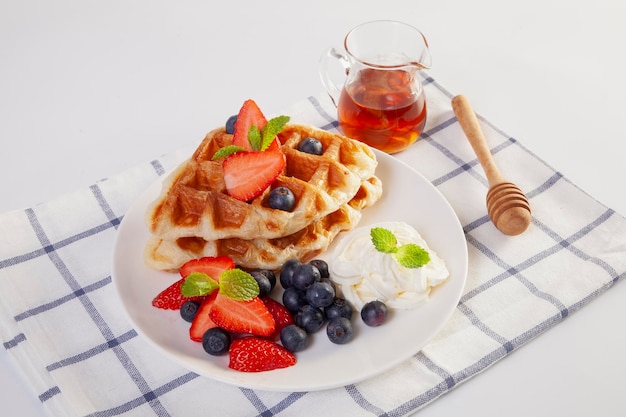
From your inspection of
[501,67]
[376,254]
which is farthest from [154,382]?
[501,67]

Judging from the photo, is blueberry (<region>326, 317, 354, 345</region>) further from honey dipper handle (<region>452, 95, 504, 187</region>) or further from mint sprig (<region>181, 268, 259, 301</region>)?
honey dipper handle (<region>452, 95, 504, 187</region>)

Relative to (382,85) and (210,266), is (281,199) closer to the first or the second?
(210,266)

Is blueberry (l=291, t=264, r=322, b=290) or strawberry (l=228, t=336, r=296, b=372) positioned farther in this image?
blueberry (l=291, t=264, r=322, b=290)

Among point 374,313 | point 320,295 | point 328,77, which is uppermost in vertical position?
point 328,77

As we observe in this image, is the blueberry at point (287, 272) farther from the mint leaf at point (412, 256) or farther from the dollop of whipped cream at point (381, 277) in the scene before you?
the mint leaf at point (412, 256)

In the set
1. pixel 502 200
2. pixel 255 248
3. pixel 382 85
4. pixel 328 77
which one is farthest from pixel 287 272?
pixel 328 77

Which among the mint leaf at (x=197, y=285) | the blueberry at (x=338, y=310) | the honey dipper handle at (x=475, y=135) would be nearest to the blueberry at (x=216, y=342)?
the mint leaf at (x=197, y=285)

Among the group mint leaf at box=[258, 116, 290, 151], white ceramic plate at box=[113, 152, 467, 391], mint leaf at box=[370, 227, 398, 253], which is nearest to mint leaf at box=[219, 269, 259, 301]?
white ceramic plate at box=[113, 152, 467, 391]

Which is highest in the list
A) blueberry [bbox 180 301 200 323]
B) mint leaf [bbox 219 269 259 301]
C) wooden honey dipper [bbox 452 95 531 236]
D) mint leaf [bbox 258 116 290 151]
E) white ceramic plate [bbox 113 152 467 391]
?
mint leaf [bbox 258 116 290 151]
